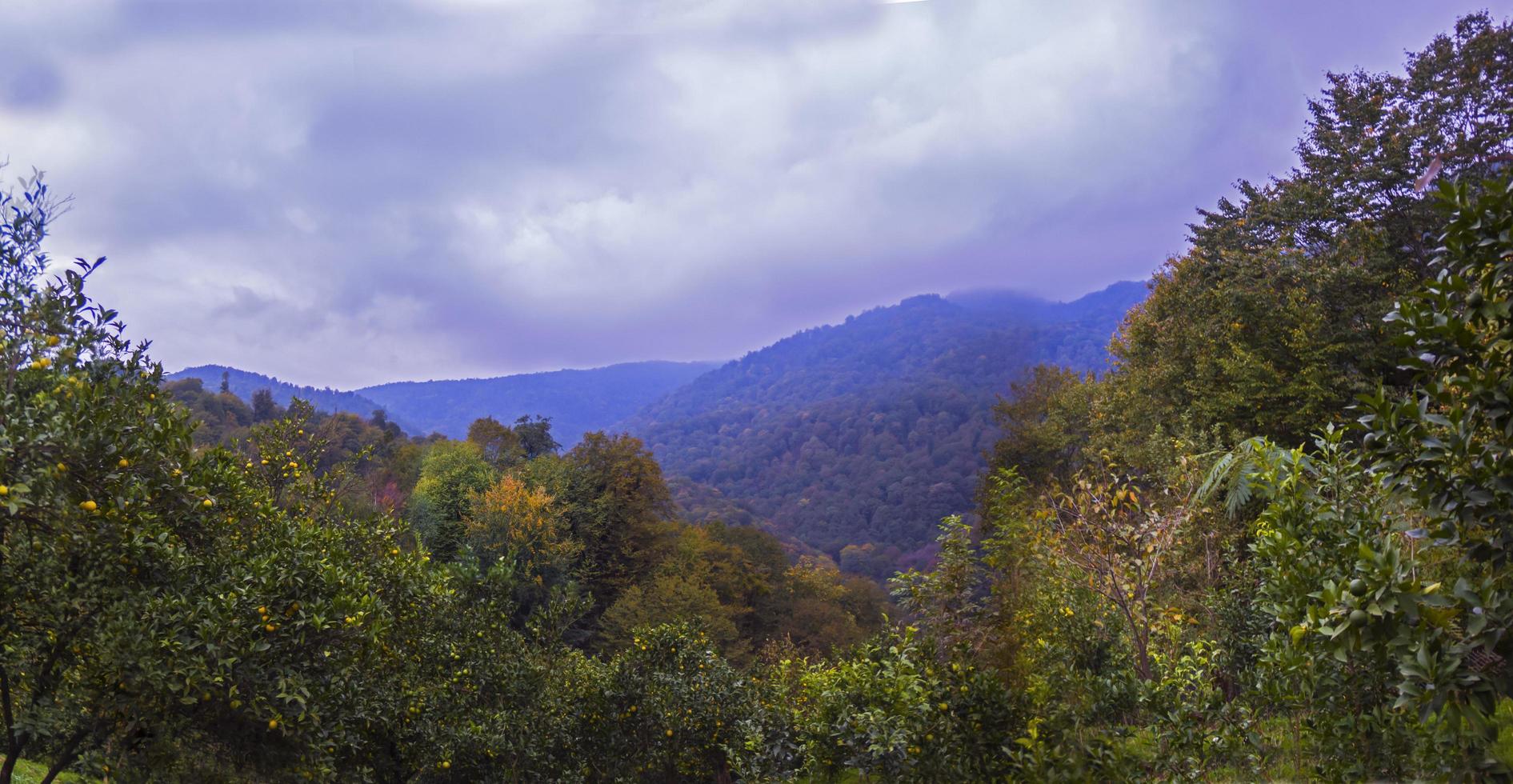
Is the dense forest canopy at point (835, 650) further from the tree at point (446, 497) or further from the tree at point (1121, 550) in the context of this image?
the tree at point (446, 497)

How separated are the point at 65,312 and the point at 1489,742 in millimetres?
7497

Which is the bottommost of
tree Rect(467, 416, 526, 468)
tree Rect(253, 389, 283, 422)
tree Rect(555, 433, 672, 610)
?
tree Rect(555, 433, 672, 610)

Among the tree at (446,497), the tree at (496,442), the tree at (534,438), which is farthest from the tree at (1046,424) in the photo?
the tree at (534,438)

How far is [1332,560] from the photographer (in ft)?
12.9

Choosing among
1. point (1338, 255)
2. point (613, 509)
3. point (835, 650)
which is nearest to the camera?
point (835, 650)

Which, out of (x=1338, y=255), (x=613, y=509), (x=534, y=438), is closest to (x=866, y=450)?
(x=534, y=438)

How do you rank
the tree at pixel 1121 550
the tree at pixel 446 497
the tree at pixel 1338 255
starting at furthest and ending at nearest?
the tree at pixel 446 497
the tree at pixel 1338 255
the tree at pixel 1121 550

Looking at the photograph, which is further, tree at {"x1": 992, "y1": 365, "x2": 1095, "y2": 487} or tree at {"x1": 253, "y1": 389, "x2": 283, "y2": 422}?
tree at {"x1": 253, "y1": 389, "x2": 283, "y2": 422}

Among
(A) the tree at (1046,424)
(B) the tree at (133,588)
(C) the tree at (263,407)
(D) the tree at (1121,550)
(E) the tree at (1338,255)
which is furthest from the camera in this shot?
(C) the tree at (263,407)

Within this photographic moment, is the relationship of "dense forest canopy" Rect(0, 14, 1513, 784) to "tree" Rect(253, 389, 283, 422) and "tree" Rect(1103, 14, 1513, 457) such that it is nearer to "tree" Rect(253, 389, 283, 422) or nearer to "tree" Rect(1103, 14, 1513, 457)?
"tree" Rect(1103, 14, 1513, 457)

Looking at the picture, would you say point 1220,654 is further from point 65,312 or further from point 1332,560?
point 65,312

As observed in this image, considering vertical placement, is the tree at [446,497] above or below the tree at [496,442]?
below

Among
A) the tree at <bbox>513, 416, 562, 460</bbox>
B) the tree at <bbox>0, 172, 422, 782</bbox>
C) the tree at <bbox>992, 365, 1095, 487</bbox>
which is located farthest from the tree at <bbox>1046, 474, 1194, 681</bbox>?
the tree at <bbox>513, 416, 562, 460</bbox>

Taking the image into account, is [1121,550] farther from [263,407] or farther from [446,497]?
[263,407]
